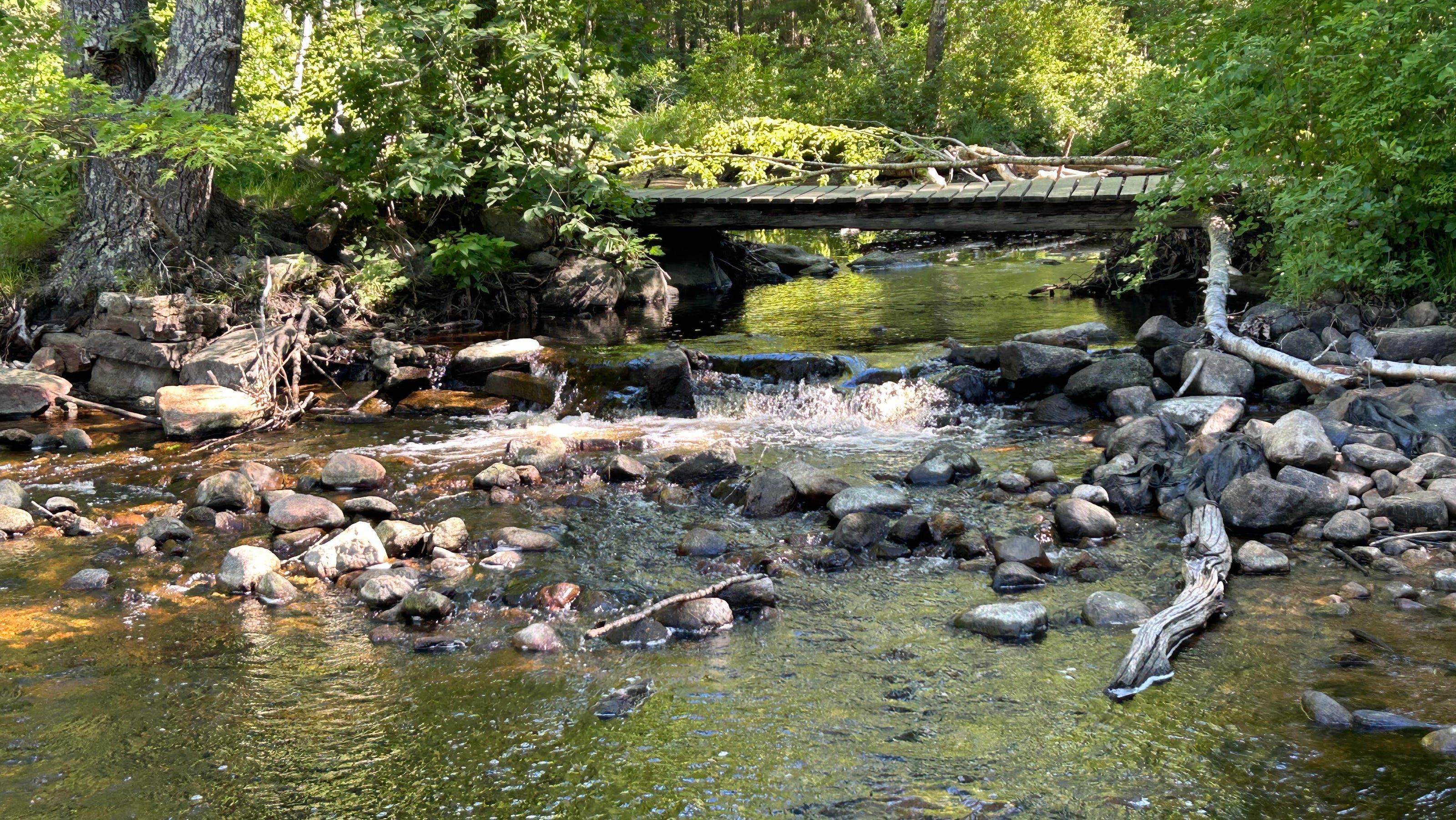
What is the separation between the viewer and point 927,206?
461 inches

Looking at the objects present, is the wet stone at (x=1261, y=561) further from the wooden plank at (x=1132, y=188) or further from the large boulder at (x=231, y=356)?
the large boulder at (x=231, y=356)

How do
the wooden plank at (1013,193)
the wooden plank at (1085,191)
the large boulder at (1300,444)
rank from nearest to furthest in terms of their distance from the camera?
1. the large boulder at (1300,444)
2. the wooden plank at (1085,191)
3. the wooden plank at (1013,193)

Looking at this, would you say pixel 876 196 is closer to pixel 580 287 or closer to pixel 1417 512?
pixel 580 287

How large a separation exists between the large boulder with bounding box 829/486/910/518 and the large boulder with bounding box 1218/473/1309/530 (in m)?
1.75

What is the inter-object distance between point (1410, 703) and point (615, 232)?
8.99 metres

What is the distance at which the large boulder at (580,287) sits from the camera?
1298cm

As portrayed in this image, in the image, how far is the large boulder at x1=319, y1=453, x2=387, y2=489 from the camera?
7121 millimetres

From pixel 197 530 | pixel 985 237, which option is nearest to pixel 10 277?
pixel 197 530

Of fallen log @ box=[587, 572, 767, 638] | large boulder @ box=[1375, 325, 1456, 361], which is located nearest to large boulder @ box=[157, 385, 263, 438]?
fallen log @ box=[587, 572, 767, 638]

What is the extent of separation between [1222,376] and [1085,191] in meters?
3.61

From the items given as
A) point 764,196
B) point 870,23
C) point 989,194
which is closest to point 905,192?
point 989,194

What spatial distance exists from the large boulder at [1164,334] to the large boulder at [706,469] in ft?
13.5

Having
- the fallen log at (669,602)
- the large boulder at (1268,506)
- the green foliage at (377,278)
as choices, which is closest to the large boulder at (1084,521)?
the large boulder at (1268,506)

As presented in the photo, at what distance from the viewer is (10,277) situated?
33.7ft
